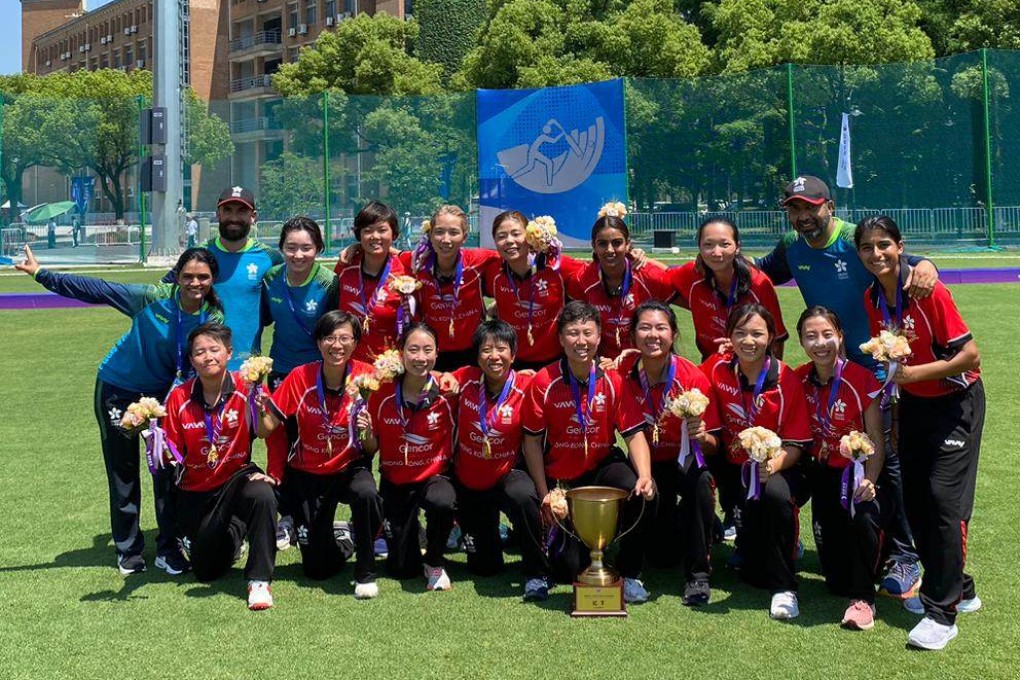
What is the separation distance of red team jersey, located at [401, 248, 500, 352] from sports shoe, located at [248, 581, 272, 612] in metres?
1.68

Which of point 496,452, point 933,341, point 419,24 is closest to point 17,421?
point 496,452

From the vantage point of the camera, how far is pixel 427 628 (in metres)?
4.48

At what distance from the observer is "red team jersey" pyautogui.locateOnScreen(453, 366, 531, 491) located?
5.20m

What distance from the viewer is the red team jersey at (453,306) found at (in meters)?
5.87

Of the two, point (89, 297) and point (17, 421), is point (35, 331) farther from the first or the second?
point (89, 297)

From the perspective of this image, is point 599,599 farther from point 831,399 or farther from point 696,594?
point 831,399

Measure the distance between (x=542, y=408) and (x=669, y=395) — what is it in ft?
1.95

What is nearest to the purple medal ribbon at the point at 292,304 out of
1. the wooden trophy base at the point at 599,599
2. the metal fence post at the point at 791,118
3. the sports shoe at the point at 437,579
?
the sports shoe at the point at 437,579

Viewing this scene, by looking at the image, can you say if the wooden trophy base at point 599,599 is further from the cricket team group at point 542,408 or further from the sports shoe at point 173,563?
the sports shoe at point 173,563

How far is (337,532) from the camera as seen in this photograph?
5.55 metres

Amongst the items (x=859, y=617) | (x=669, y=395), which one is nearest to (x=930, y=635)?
(x=859, y=617)

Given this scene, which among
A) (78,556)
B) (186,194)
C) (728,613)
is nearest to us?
(728,613)

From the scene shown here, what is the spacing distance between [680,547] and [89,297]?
3.19m

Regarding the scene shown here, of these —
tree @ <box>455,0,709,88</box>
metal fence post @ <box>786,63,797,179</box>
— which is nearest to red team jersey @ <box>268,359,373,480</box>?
metal fence post @ <box>786,63,797,179</box>
